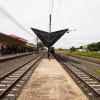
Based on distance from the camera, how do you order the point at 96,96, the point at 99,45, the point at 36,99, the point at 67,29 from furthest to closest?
the point at 99,45 → the point at 67,29 → the point at 96,96 → the point at 36,99

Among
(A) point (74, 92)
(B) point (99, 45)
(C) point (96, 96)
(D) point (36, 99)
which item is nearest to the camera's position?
(D) point (36, 99)

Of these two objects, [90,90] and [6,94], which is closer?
[6,94]

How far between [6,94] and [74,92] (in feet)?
10.0

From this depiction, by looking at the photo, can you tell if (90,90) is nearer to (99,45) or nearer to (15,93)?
(15,93)

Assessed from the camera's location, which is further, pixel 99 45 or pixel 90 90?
pixel 99 45

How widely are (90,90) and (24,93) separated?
3.25 metres

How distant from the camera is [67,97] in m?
8.84

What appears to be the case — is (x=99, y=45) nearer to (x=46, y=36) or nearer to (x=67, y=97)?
(x=46, y=36)

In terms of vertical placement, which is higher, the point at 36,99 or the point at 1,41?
the point at 1,41

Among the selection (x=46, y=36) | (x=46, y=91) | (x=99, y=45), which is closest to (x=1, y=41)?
(x=46, y=36)

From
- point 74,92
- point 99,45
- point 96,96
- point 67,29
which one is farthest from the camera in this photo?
point 99,45

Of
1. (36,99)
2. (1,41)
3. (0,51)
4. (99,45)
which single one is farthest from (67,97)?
(99,45)

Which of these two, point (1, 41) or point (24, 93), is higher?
point (1, 41)

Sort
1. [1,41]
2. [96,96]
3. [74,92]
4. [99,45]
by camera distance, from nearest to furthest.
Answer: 1. [96,96]
2. [74,92]
3. [1,41]
4. [99,45]
